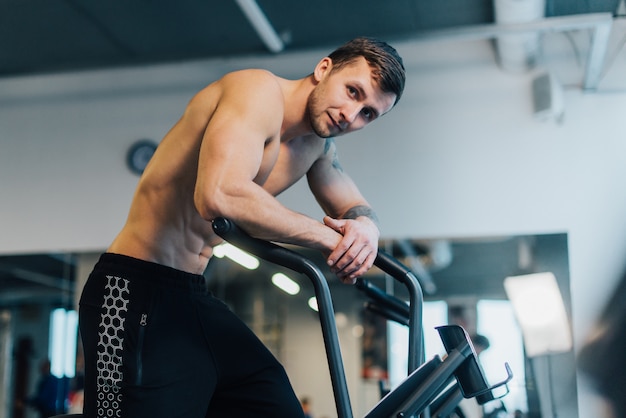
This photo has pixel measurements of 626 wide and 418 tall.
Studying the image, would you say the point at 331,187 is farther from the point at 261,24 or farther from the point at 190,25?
the point at 190,25

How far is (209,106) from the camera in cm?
156

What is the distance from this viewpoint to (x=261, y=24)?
367 cm

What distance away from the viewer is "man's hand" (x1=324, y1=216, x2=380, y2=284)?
139 centimetres

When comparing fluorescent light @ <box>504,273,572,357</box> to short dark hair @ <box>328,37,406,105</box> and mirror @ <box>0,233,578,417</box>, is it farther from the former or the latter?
short dark hair @ <box>328,37,406,105</box>

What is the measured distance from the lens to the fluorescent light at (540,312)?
4047 mm

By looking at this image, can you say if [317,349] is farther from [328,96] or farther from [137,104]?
[328,96]

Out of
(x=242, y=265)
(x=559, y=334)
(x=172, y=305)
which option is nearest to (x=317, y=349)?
(x=242, y=265)

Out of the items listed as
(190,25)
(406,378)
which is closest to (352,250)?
(406,378)

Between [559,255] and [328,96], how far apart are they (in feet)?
9.55

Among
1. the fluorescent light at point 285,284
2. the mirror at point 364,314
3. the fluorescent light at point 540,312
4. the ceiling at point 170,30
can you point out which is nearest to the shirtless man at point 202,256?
the ceiling at point 170,30

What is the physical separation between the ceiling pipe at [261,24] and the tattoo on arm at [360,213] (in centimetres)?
197

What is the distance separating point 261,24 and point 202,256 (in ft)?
7.23

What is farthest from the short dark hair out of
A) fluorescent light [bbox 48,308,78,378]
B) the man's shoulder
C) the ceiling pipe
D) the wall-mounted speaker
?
fluorescent light [bbox 48,308,78,378]

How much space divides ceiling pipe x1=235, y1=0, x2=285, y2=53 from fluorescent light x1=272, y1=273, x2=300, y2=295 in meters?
1.46
